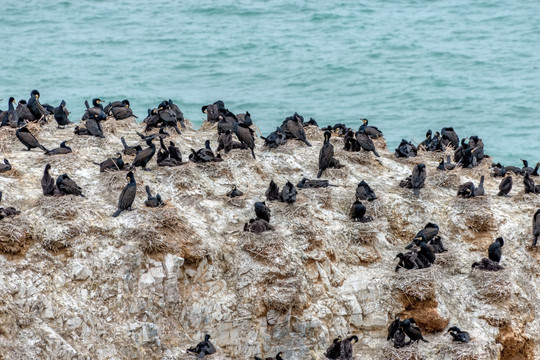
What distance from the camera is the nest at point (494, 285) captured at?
17469mm

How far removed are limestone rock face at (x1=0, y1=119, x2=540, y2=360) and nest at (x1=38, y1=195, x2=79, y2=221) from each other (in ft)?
0.09

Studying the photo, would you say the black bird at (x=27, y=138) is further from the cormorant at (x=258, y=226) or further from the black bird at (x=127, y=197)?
the cormorant at (x=258, y=226)

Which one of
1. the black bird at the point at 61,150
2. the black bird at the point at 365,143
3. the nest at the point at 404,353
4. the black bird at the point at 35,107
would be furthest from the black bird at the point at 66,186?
the black bird at the point at 365,143

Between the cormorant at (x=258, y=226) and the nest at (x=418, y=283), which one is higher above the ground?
the cormorant at (x=258, y=226)

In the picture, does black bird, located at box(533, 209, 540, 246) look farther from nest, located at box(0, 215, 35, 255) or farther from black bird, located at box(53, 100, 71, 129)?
black bird, located at box(53, 100, 71, 129)

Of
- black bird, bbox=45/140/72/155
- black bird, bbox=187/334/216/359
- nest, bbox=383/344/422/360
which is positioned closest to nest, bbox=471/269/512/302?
nest, bbox=383/344/422/360

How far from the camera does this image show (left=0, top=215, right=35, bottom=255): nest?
49.0 feet

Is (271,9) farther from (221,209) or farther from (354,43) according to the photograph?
(221,209)

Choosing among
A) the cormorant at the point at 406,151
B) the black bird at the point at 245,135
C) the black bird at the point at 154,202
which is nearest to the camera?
the black bird at the point at 154,202

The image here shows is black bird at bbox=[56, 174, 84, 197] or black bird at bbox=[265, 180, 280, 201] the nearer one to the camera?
black bird at bbox=[56, 174, 84, 197]

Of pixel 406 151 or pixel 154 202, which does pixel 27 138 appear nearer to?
pixel 154 202

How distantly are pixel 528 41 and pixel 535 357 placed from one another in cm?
4809

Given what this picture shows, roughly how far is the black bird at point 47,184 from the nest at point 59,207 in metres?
0.28

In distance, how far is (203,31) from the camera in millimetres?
64125
